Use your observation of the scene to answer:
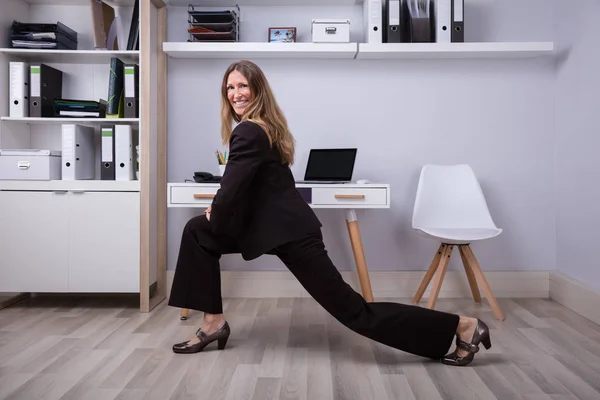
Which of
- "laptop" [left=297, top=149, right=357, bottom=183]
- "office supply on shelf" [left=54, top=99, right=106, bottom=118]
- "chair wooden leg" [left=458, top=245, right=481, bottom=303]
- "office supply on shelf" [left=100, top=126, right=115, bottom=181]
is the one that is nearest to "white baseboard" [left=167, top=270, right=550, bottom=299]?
"chair wooden leg" [left=458, top=245, right=481, bottom=303]

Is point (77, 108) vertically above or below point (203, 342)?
above

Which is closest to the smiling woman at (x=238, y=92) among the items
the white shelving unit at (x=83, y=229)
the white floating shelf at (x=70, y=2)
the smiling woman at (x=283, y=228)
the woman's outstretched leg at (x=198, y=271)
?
the smiling woman at (x=283, y=228)

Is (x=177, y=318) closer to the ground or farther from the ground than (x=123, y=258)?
closer to the ground

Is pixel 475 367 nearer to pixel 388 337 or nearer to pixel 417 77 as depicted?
pixel 388 337

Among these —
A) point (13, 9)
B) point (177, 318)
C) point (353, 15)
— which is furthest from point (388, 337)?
point (13, 9)

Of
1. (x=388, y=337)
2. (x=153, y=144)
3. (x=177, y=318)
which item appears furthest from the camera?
(x=153, y=144)

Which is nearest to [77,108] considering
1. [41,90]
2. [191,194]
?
[41,90]

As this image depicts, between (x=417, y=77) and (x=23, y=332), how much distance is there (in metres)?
2.71

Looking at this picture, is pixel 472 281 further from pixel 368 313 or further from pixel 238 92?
pixel 238 92

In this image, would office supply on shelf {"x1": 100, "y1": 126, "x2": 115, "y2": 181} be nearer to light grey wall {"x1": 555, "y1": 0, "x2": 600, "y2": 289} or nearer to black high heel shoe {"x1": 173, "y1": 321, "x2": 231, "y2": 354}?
black high heel shoe {"x1": 173, "y1": 321, "x2": 231, "y2": 354}

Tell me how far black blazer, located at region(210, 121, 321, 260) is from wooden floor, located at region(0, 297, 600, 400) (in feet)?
1.63

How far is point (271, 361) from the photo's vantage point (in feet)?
7.44

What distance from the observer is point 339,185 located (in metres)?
3.12

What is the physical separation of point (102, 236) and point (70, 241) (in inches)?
7.3
